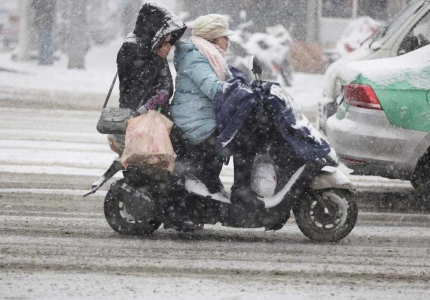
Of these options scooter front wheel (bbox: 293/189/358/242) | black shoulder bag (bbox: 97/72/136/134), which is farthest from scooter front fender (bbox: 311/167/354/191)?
black shoulder bag (bbox: 97/72/136/134)

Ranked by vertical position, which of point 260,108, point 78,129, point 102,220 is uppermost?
point 260,108

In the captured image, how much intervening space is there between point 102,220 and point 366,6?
26667mm

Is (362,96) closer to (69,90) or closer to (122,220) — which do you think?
(122,220)

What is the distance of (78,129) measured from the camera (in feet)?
52.8

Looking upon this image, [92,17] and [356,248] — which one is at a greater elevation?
[356,248]

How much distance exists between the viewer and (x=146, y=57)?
8.05m

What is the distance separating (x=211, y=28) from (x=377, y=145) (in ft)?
7.57

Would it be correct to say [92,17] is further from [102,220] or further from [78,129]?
[102,220]

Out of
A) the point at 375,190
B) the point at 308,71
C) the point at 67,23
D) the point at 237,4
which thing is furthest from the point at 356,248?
the point at 237,4

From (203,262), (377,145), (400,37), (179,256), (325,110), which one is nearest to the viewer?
(203,262)

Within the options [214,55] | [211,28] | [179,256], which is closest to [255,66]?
[214,55]

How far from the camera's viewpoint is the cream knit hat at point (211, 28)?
26.9 feet

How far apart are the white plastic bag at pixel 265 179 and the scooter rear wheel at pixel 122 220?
0.78 metres

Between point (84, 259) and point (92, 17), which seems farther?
point (92, 17)
